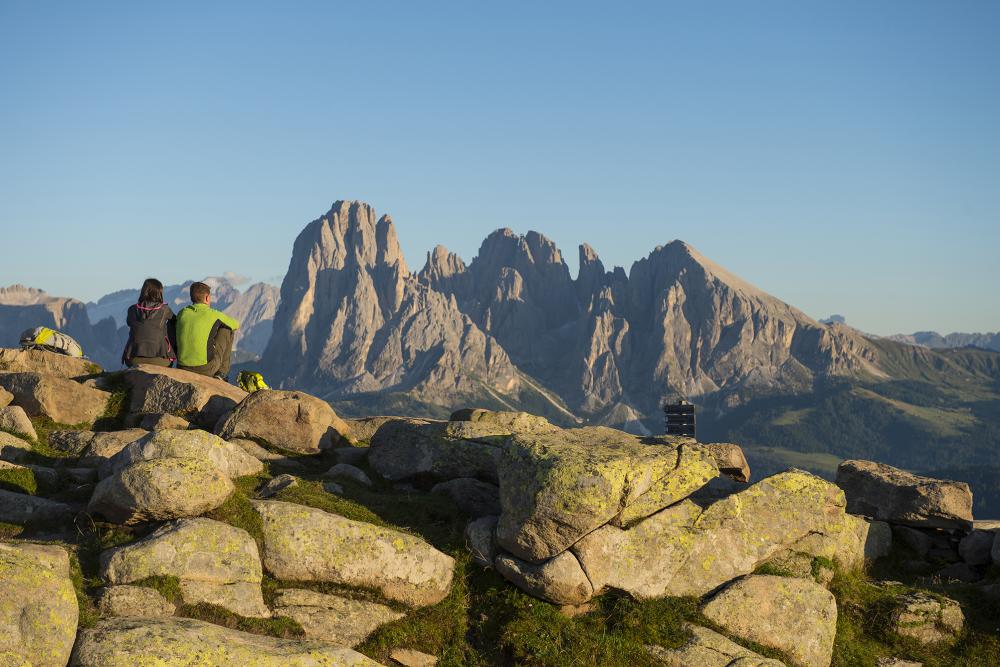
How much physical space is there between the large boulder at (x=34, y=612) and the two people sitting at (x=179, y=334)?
1726cm

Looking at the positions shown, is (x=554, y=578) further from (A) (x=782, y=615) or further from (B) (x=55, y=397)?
(B) (x=55, y=397)

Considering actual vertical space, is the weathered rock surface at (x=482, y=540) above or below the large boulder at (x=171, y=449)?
below

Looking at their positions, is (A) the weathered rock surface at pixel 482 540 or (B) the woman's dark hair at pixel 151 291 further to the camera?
(B) the woman's dark hair at pixel 151 291

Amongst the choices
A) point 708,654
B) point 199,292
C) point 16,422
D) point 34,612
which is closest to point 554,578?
point 708,654

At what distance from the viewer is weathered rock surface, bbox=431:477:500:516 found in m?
24.3

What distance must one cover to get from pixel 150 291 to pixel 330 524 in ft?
52.3

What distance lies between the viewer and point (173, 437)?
20.3 m

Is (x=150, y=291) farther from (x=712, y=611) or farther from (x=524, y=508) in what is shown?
(x=712, y=611)

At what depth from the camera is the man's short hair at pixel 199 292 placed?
3095 cm

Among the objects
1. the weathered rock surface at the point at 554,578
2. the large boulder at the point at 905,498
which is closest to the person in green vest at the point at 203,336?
the weathered rock surface at the point at 554,578

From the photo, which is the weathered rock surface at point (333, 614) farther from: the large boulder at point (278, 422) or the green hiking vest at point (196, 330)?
the green hiking vest at point (196, 330)

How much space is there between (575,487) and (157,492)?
9.90 meters

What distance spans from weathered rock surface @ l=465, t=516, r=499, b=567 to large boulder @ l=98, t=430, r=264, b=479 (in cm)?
646

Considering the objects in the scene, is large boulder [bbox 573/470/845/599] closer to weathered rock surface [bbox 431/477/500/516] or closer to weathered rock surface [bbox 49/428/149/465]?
weathered rock surface [bbox 431/477/500/516]
